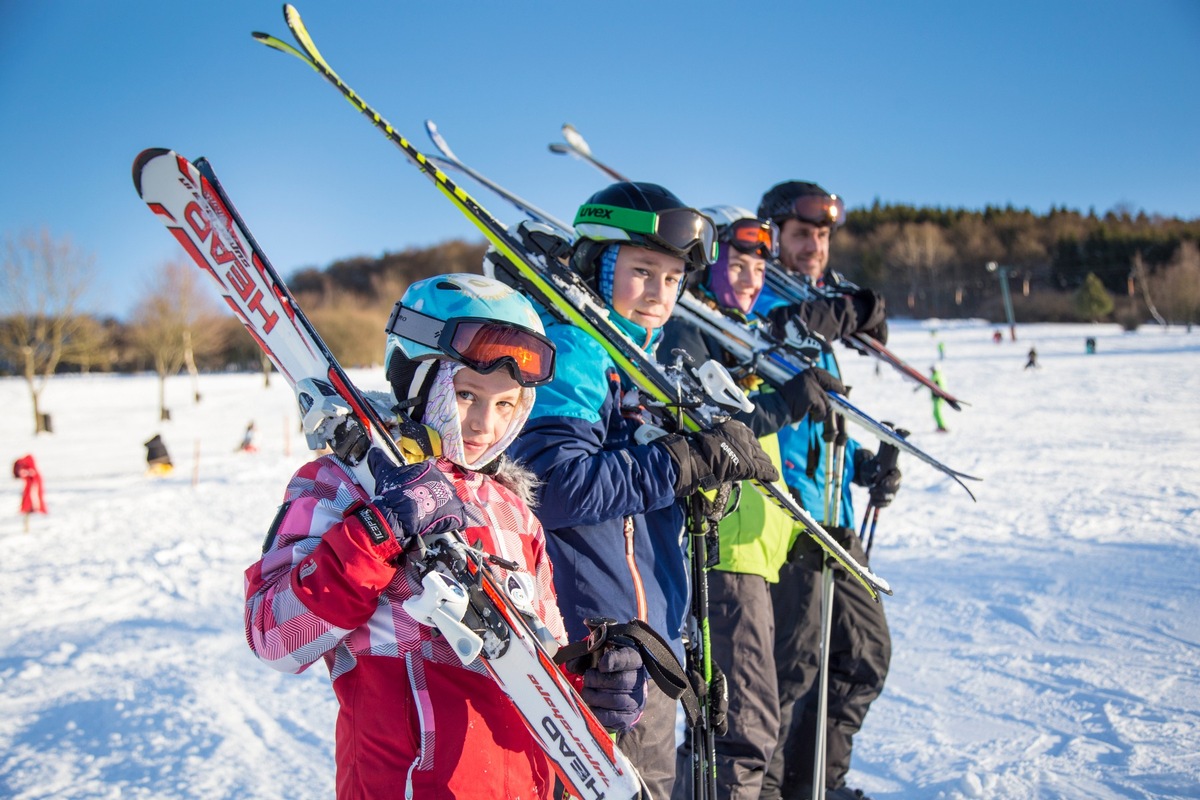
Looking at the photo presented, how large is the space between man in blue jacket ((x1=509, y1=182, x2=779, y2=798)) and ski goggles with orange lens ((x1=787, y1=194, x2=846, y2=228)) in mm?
1523

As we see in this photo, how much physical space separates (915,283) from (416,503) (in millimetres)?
82444

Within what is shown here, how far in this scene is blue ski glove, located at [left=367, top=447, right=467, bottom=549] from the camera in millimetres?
1319

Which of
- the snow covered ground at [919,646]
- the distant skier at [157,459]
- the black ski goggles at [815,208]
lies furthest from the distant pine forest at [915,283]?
the black ski goggles at [815,208]

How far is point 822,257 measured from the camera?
387 centimetres

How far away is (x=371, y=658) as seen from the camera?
1.43 metres

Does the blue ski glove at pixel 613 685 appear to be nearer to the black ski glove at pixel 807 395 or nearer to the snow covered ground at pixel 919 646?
the black ski glove at pixel 807 395

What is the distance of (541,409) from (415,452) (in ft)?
1.44

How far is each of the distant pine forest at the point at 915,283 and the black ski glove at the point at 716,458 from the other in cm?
3879

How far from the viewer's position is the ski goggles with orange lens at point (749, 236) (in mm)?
3205

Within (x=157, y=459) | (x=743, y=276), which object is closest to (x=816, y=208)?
(x=743, y=276)

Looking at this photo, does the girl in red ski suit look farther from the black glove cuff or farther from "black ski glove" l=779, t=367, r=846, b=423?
"black ski glove" l=779, t=367, r=846, b=423

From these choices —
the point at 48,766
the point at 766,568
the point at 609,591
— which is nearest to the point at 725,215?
the point at 766,568

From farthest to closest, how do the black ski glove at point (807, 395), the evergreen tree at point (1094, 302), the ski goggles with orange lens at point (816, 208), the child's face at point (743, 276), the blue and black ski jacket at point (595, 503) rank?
1. the evergreen tree at point (1094, 302)
2. the ski goggles with orange lens at point (816, 208)
3. the child's face at point (743, 276)
4. the black ski glove at point (807, 395)
5. the blue and black ski jacket at point (595, 503)

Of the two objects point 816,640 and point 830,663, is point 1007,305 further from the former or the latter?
point 816,640
